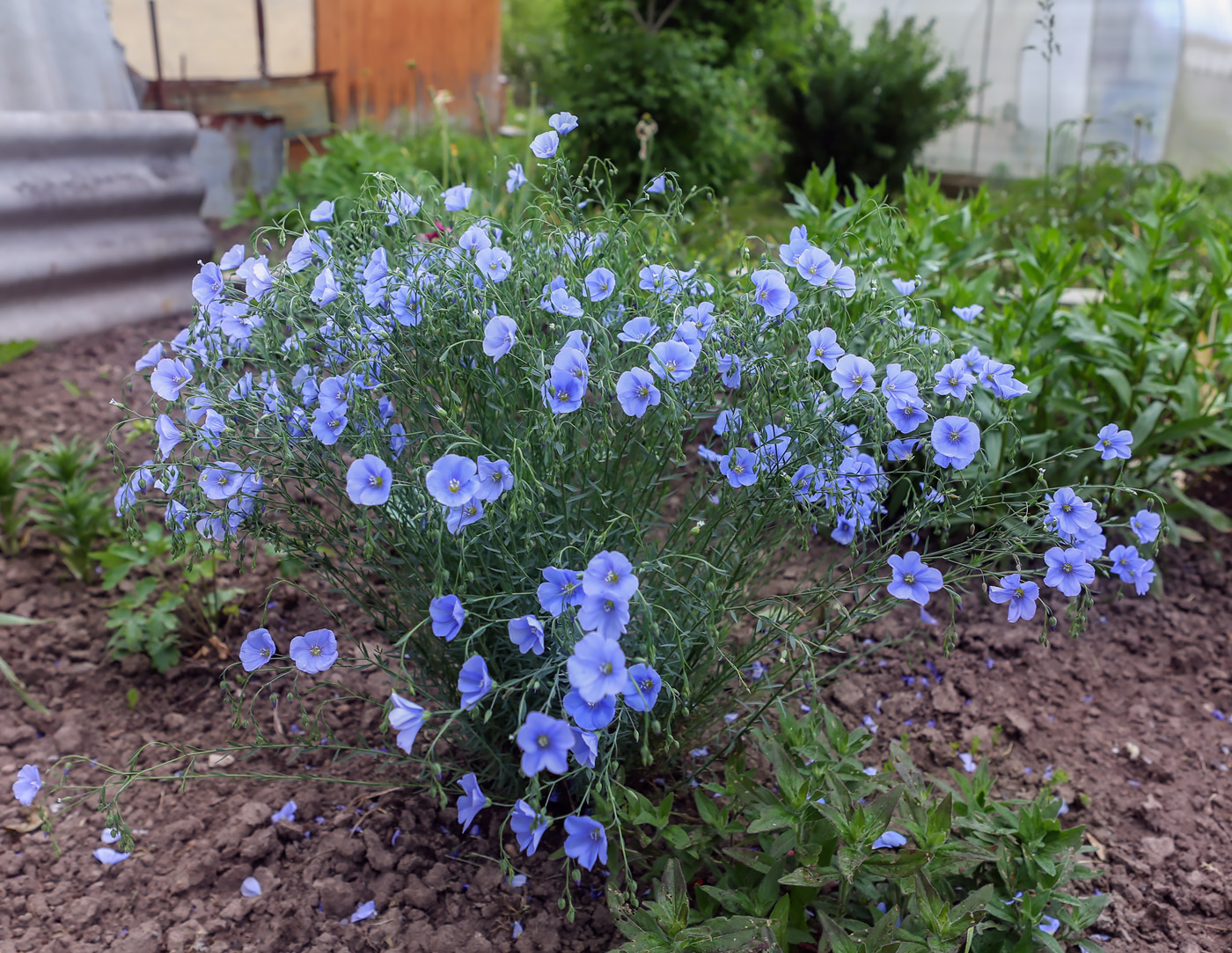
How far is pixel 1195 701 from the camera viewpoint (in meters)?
2.23

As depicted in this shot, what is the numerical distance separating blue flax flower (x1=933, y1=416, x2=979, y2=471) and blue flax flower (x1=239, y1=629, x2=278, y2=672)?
1.04 meters

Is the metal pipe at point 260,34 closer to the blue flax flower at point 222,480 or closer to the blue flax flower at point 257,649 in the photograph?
the blue flax flower at point 222,480

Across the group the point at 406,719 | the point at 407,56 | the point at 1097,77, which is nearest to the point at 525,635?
the point at 406,719

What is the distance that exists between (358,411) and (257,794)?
90 centimetres

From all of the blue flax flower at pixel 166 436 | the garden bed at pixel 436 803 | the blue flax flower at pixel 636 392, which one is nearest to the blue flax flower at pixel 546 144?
the blue flax flower at pixel 636 392

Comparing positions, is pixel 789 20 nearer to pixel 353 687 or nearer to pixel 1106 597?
pixel 1106 597

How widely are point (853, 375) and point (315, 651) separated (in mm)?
878

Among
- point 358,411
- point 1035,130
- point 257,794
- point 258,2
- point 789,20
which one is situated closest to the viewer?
point 358,411

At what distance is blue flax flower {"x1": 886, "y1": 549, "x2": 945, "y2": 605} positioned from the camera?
135 centimetres

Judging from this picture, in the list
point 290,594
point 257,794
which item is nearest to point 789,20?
point 290,594

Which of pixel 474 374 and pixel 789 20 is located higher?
pixel 789 20

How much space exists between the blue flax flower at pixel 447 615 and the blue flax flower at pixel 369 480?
0.16 meters

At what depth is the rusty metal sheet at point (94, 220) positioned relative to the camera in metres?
3.11

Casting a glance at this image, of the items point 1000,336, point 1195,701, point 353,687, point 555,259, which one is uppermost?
point 555,259
